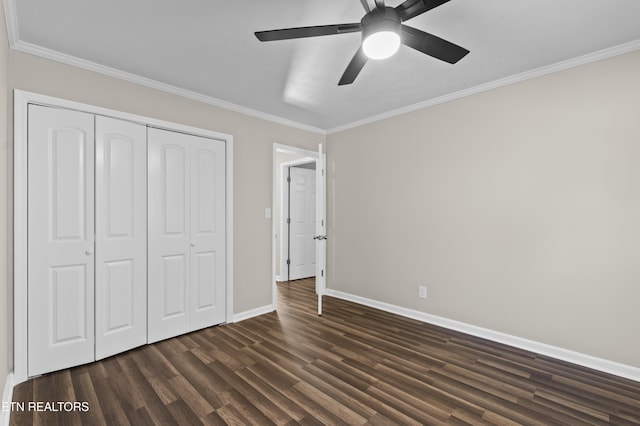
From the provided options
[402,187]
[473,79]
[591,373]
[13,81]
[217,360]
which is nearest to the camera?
[13,81]

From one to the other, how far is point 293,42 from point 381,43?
958 millimetres

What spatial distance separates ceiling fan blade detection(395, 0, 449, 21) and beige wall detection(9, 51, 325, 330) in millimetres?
2478

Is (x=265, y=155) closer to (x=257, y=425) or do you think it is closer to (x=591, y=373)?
(x=257, y=425)

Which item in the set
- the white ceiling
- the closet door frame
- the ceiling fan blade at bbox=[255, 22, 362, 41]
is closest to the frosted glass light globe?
the ceiling fan blade at bbox=[255, 22, 362, 41]

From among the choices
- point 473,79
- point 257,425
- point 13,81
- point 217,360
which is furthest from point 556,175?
point 13,81

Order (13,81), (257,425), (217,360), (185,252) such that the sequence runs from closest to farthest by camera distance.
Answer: (257,425) < (13,81) < (217,360) < (185,252)

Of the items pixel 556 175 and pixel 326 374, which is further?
pixel 556 175

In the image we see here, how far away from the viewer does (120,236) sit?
2.76m

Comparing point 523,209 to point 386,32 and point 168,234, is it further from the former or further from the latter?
point 168,234

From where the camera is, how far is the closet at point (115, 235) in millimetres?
2371

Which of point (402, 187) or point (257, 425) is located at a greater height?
point (402, 187)

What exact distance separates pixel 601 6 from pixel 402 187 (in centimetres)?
227

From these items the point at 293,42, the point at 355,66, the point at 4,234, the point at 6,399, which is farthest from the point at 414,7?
the point at 6,399

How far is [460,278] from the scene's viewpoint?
329 cm
